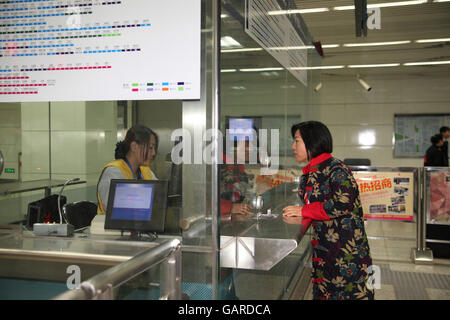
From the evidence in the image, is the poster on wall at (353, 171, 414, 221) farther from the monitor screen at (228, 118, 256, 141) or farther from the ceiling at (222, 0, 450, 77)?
the monitor screen at (228, 118, 256, 141)

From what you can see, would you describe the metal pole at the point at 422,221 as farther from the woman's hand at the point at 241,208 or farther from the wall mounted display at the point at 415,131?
the wall mounted display at the point at 415,131

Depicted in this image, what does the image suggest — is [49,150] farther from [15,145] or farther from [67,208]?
[67,208]

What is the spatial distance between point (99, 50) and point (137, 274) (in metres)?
1.22

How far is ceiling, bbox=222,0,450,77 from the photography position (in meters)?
2.07

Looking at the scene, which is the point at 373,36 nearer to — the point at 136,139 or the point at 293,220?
the point at 293,220

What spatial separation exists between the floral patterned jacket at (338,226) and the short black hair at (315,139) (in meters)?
0.05

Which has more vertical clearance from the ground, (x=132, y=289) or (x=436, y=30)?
(x=436, y=30)

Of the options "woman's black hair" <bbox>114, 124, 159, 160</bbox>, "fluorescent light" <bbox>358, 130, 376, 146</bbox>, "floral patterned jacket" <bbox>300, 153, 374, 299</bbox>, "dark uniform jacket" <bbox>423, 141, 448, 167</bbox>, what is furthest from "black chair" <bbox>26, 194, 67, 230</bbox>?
"fluorescent light" <bbox>358, 130, 376, 146</bbox>

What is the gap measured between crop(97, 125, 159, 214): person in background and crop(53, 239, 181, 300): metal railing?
2.96ft

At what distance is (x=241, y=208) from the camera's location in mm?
2205

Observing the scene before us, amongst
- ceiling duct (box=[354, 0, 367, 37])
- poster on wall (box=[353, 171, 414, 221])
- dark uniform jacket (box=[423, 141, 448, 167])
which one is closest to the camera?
ceiling duct (box=[354, 0, 367, 37])

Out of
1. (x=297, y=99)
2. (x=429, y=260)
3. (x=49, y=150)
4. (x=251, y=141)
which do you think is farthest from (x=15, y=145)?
(x=429, y=260)

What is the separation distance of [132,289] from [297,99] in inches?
130

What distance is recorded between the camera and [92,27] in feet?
6.39
